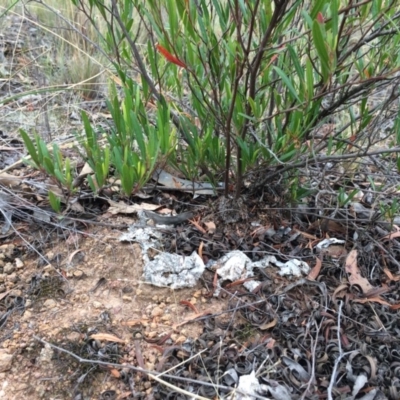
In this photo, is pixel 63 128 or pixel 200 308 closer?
pixel 200 308

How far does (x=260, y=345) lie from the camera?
1611mm

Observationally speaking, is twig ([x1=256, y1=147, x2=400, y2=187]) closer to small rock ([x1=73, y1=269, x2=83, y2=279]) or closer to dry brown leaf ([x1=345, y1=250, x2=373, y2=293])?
dry brown leaf ([x1=345, y1=250, x2=373, y2=293])

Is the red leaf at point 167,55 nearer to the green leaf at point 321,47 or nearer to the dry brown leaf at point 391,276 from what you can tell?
the green leaf at point 321,47

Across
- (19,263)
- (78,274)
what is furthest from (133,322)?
(19,263)

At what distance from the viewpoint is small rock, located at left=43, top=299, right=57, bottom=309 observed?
1.72 m

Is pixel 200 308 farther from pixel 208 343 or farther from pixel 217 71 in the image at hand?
pixel 217 71

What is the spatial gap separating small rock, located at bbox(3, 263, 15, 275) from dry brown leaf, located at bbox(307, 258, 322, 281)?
110 centimetres

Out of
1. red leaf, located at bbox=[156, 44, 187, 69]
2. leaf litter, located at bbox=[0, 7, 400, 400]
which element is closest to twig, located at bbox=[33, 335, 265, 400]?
leaf litter, located at bbox=[0, 7, 400, 400]

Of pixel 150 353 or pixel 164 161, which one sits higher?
pixel 164 161

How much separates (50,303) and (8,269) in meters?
0.25

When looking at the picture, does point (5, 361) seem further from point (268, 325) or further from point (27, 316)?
point (268, 325)

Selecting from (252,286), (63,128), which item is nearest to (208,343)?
(252,286)

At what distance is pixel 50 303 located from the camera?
1.73 m

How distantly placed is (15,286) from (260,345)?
892mm
